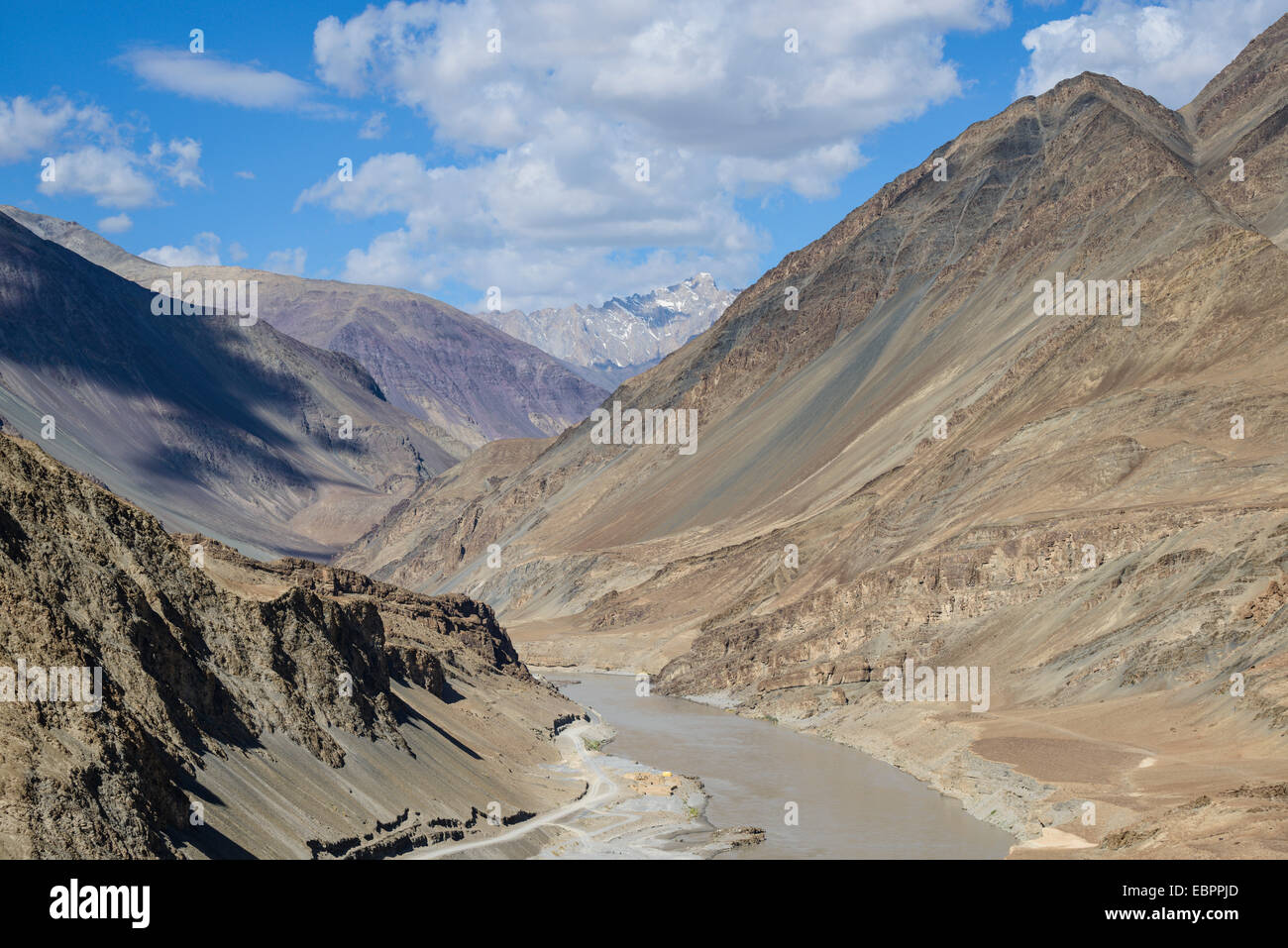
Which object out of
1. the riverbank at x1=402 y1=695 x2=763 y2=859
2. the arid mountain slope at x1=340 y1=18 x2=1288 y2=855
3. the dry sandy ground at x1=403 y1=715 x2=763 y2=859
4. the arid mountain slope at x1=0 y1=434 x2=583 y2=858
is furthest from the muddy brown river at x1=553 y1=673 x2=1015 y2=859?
the arid mountain slope at x1=0 y1=434 x2=583 y2=858

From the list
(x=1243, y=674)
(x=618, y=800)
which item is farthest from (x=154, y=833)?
(x=1243, y=674)

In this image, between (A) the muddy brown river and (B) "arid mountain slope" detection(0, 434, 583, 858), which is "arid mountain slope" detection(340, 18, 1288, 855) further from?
(B) "arid mountain slope" detection(0, 434, 583, 858)

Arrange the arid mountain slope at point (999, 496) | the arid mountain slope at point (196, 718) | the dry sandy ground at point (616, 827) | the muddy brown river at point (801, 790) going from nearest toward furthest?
the arid mountain slope at point (196, 718) → the dry sandy ground at point (616, 827) → the muddy brown river at point (801, 790) → the arid mountain slope at point (999, 496)

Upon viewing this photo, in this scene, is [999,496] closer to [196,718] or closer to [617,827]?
[617,827]

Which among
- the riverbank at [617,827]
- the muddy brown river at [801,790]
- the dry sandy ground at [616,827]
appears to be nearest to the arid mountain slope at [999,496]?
the muddy brown river at [801,790]

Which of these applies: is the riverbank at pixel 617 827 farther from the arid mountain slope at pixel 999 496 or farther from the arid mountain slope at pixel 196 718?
the arid mountain slope at pixel 999 496

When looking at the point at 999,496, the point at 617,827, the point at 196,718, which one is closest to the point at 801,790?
the point at 617,827
